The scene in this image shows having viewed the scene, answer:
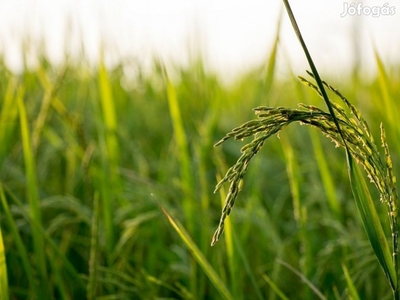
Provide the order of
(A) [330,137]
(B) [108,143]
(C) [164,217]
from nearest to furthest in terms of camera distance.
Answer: (A) [330,137] < (C) [164,217] < (B) [108,143]

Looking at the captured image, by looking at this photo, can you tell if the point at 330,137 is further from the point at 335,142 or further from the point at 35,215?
the point at 35,215

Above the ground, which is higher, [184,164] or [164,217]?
[184,164]

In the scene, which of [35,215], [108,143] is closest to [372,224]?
[35,215]

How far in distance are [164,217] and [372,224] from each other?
80 cm

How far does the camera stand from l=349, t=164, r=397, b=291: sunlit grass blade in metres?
0.62

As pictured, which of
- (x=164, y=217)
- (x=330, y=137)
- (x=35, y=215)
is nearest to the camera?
(x=330, y=137)

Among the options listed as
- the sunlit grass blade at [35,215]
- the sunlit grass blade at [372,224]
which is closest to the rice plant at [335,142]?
the sunlit grass blade at [372,224]

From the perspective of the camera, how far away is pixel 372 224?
2.07ft

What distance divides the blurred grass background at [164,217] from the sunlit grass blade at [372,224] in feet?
0.73

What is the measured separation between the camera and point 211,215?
4.52 ft

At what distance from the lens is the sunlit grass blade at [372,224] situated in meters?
0.62

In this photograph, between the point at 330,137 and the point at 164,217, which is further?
the point at 164,217

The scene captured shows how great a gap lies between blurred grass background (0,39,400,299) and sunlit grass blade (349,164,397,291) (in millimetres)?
221

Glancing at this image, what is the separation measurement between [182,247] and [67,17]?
1.00m
